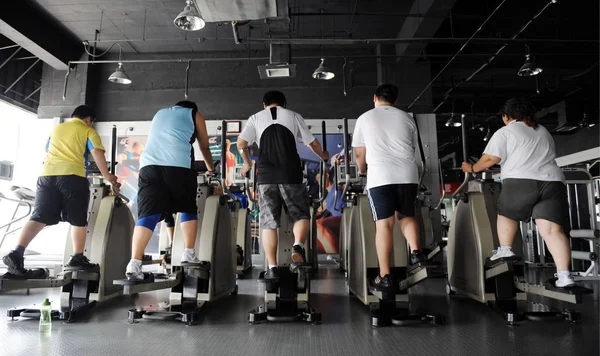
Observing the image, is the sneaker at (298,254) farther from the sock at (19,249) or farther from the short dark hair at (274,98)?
the sock at (19,249)

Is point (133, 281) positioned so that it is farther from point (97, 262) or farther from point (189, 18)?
point (189, 18)

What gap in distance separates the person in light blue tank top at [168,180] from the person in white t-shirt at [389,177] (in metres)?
1.35

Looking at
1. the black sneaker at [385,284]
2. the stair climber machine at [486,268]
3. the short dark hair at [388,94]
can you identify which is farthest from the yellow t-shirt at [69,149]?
the stair climber machine at [486,268]

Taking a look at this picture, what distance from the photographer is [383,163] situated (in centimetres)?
286

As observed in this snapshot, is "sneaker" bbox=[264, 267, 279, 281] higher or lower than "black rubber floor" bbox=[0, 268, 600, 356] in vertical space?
higher

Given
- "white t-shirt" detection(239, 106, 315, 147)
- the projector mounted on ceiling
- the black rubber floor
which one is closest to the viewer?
the black rubber floor

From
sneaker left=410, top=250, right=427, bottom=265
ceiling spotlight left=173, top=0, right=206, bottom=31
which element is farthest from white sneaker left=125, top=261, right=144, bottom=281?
ceiling spotlight left=173, top=0, right=206, bottom=31

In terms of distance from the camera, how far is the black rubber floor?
2.11 meters

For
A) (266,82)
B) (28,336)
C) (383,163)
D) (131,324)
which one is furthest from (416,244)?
(266,82)

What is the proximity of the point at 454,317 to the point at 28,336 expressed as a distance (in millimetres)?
2857

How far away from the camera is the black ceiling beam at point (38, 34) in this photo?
6.71 metres

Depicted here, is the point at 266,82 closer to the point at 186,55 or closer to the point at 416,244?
the point at 186,55

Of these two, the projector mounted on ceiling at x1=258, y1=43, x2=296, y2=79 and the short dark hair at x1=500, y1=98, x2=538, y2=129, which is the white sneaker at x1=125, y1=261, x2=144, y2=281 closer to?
the short dark hair at x1=500, y1=98, x2=538, y2=129

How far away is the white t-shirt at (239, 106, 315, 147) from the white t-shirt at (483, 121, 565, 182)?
1.47 metres
